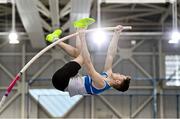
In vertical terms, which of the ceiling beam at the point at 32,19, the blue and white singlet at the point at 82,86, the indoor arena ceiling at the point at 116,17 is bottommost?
the blue and white singlet at the point at 82,86

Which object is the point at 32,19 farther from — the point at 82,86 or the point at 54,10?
the point at 82,86

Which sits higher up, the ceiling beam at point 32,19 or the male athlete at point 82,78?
the ceiling beam at point 32,19

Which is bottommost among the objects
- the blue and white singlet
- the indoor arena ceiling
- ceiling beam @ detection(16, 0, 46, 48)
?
the blue and white singlet

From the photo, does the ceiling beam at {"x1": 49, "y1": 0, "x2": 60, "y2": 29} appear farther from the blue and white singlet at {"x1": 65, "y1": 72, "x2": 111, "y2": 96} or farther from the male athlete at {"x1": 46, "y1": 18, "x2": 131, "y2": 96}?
the blue and white singlet at {"x1": 65, "y1": 72, "x2": 111, "y2": 96}

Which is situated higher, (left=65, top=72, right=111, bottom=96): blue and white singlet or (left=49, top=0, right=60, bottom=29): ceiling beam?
(left=49, top=0, right=60, bottom=29): ceiling beam

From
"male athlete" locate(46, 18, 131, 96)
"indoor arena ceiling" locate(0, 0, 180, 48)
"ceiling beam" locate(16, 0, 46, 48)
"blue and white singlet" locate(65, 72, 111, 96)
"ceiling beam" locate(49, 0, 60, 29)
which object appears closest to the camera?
"male athlete" locate(46, 18, 131, 96)

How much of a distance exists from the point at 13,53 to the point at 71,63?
9451 mm

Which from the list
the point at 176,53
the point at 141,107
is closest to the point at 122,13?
the point at 176,53

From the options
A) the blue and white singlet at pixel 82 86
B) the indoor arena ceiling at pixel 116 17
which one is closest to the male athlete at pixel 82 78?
the blue and white singlet at pixel 82 86

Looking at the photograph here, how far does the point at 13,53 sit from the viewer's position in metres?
14.3

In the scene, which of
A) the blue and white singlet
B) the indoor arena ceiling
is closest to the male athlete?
the blue and white singlet

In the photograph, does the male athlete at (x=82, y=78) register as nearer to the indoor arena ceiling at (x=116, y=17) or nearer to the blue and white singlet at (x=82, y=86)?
the blue and white singlet at (x=82, y=86)

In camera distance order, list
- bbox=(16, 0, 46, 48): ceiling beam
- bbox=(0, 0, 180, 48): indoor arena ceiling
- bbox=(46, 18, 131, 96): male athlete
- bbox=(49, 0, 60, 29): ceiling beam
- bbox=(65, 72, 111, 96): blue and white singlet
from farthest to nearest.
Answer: bbox=(0, 0, 180, 48): indoor arena ceiling < bbox=(49, 0, 60, 29): ceiling beam < bbox=(16, 0, 46, 48): ceiling beam < bbox=(65, 72, 111, 96): blue and white singlet < bbox=(46, 18, 131, 96): male athlete

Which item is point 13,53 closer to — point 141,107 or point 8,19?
point 8,19
